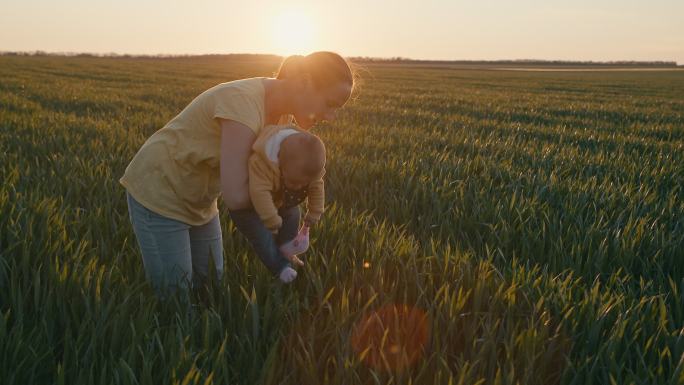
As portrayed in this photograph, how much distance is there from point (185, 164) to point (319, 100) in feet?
2.00

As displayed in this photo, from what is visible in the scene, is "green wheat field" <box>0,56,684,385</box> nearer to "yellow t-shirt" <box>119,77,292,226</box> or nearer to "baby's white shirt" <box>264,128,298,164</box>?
"yellow t-shirt" <box>119,77,292,226</box>

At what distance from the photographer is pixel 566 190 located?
13.9 ft

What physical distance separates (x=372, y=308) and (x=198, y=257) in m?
0.85

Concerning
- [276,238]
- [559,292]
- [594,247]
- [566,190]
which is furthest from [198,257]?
[566,190]

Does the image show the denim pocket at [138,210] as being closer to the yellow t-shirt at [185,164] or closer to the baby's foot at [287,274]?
the yellow t-shirt at [185,164]

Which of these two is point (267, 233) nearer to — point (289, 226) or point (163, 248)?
point (289, 226)

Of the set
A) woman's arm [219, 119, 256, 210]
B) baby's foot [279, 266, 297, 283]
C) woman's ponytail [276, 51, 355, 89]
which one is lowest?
baby's foot [279, 266, 297, 283]

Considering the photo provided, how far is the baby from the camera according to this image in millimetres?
1632

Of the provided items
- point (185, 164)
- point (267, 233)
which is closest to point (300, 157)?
point (267, 233)

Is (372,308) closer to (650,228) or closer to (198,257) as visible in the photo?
(198,257)

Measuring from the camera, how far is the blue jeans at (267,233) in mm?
1788

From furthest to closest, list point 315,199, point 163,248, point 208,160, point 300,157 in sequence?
point 163,248
point 208,160
point 315,199
point 300,157

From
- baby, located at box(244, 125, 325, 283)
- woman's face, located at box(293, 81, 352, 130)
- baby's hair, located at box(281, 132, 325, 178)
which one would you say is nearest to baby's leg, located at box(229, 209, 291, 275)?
baby, located at box(244, 125, 325, 283)

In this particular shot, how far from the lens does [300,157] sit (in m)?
1.62
